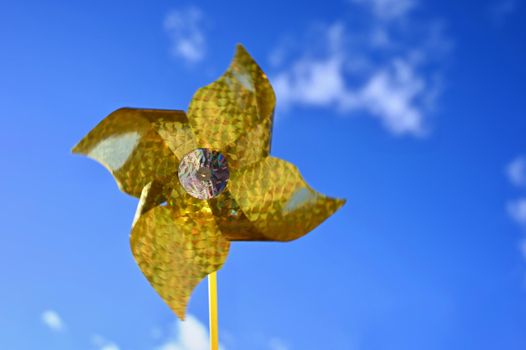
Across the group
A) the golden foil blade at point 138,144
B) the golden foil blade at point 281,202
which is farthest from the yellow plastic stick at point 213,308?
the golden foil blade at point 138,144

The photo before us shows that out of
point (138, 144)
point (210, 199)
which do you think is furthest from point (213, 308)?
point (138, 144)

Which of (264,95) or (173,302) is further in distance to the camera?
(264,95)

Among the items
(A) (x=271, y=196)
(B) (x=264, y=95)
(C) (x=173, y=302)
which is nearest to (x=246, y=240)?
(A) (x=271, y=196)

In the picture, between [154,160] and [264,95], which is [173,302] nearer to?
[154,160]

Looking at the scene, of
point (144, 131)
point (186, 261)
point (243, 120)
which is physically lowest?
point (186, 261)

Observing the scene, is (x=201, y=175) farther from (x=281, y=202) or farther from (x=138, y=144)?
(x=281, y=202)
